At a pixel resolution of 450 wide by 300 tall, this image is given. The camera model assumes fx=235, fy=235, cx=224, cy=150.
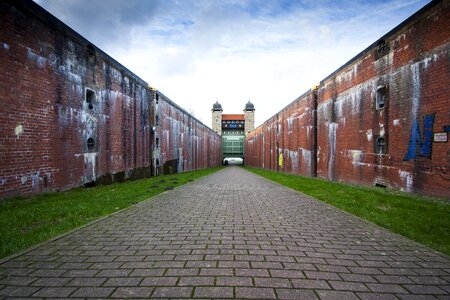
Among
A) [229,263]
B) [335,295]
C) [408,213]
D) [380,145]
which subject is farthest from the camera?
[380,145]

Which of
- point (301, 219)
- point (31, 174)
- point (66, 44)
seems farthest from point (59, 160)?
point (301, 219)

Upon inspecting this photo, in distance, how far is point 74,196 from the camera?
284 inches

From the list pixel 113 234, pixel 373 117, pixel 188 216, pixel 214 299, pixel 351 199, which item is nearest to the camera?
pixel 214 299

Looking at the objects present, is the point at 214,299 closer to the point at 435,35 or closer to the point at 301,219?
the point at 301,219

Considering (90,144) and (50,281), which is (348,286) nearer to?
(50,281)

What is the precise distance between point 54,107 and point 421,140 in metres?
11.9

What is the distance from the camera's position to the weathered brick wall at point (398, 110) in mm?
6832

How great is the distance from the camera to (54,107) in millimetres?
7758

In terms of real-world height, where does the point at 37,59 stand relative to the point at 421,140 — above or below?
above

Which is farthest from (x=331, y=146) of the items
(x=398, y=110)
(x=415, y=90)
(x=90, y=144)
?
(x=90, y=144)

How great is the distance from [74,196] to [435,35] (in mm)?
11904

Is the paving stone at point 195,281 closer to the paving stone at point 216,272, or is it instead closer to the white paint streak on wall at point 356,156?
the paving stone at point 216,272

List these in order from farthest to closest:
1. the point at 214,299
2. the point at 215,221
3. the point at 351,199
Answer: the point at 351,199 < the point at 215,221 < the point at 214,299

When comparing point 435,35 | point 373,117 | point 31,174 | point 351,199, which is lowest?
point 351,199
